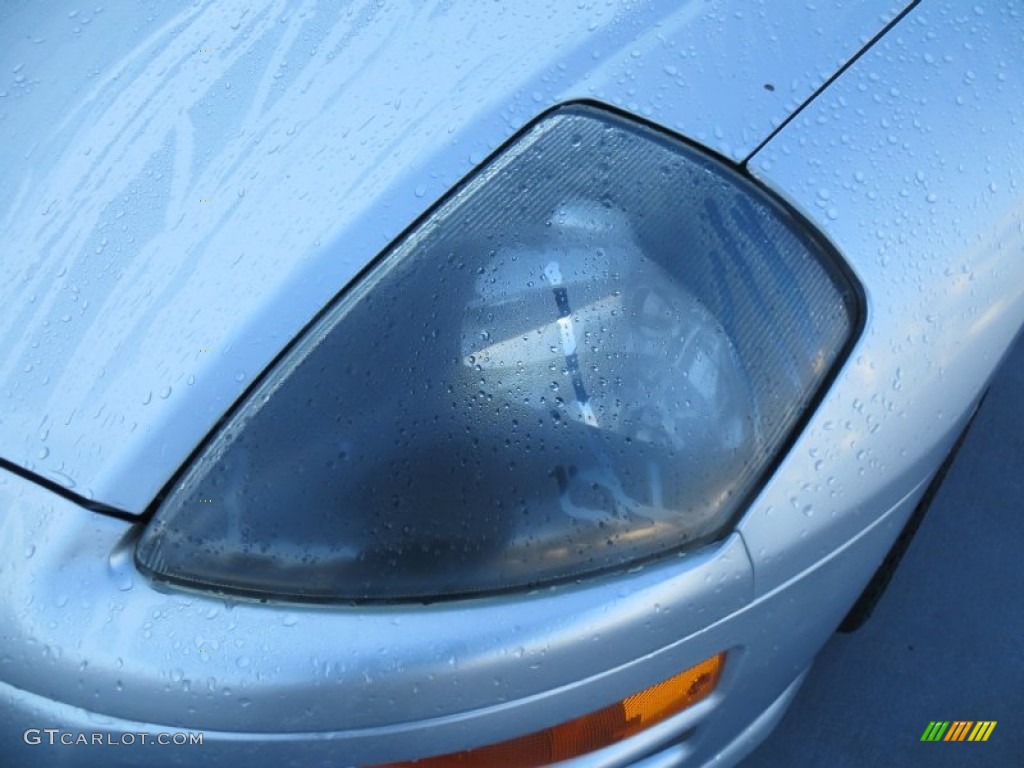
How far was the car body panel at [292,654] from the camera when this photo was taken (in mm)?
1007

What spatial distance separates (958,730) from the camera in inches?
70.5

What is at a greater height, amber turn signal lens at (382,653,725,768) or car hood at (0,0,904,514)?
car hood at (0,0,904,514)

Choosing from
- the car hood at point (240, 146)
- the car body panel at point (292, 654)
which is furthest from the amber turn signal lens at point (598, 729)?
the car hood at point (240, 146)

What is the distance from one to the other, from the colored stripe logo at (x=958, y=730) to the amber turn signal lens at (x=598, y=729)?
30.2 inches

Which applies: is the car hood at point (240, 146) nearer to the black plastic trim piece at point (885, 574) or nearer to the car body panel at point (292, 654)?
the car body panel at point (292, 654)

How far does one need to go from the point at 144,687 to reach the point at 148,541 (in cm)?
15

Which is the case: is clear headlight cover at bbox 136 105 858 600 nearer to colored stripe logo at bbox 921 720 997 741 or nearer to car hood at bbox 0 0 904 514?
car hood at bbox 0 0 904 514

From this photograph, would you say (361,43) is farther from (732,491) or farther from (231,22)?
(732,491)

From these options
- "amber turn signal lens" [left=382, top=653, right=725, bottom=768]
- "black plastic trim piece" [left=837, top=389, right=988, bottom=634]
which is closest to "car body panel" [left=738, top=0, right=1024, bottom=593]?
"amber turn signal lens" [left=382, top=653, right=725, bottom=768]

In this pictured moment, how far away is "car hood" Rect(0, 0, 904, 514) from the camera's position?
1.11 meters

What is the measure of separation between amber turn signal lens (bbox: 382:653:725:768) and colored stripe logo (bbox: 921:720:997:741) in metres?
0.77

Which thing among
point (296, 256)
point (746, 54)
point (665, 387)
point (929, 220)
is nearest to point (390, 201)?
point (296, 256)

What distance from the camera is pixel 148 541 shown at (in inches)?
41.7

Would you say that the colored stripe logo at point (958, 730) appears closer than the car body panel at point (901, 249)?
No
